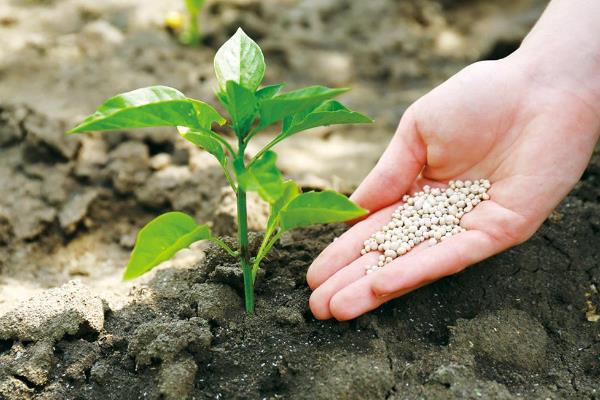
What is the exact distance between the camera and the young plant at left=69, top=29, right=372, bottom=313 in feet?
5.49

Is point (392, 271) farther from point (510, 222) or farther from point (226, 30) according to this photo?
point (226, 30)

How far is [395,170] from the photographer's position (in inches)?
93.5

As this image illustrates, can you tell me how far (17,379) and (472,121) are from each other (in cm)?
168

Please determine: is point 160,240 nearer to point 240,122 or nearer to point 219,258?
point 240,122

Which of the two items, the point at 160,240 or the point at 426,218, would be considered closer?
the point at 160,240

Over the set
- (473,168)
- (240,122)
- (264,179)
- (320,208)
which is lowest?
(473,168)

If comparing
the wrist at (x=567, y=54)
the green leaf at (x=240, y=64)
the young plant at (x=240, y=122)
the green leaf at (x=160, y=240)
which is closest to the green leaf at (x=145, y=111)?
the young plant at (x=240, y=122)

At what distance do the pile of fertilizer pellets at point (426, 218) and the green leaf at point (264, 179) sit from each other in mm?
611

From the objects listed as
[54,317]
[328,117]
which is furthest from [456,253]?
[54,317]

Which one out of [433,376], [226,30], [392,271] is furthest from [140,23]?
[433,376]

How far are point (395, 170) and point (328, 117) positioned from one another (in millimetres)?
580

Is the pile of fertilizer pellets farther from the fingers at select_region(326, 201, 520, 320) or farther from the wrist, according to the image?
the wrist

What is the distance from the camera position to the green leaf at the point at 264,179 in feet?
5.44

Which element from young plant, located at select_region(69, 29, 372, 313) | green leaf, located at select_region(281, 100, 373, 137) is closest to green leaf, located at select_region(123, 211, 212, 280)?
young plant, located at select_region(69, 29, 372, 313)
